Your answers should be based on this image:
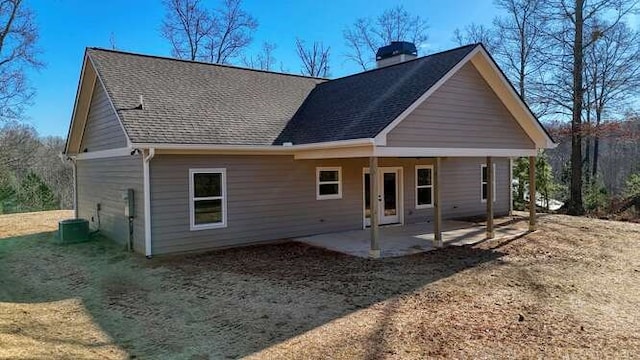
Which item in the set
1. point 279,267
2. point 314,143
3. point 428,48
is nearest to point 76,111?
point 314,143

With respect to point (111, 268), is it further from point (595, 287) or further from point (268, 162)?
point (595, 287)

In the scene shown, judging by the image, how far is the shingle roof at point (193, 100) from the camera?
977 cm

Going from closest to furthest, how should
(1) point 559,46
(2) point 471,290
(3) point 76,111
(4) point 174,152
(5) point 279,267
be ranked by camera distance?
(2) point 471,290 → (5) point 279,267 → (4) point 174,152 → (3) point 76,111 → (1) point 559,46

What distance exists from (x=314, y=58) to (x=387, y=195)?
20.6 metres

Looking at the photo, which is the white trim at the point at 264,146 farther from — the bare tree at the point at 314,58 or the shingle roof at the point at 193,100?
the bare tree at the point at 314,58

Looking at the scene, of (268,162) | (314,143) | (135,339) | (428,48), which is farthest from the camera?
(428,48)

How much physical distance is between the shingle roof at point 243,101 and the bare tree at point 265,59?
683 inches

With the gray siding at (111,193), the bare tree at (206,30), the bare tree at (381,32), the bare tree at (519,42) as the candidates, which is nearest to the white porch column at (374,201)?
the gray siding at (111,193)

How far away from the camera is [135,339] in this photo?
5195mm

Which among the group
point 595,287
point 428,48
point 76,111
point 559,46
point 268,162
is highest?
point 428,48

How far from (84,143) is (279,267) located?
8938 millimetres

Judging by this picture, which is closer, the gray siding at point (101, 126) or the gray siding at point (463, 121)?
the gray siding at point (463, 121)

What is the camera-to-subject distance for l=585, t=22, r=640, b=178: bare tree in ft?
66.5

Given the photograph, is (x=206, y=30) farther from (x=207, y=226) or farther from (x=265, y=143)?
(x=207, y=226)
